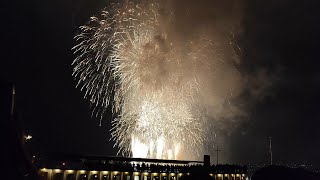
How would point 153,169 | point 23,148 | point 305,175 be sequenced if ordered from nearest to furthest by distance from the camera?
point 23,148
point 305,175
point 153,169

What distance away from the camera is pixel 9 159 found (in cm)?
2255

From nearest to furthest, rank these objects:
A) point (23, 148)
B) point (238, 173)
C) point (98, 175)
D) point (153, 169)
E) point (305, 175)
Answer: point (23, 148)
point (305, 175)
point (98, 175)
point (153, 169)
point (238, 173)

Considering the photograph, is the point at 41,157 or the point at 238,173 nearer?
the point at 41,157

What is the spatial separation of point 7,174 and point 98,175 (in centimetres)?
2255

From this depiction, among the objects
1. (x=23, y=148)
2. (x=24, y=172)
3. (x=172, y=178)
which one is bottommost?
(x=172, y=178)

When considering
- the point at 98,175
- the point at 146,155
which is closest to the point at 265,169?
the point at 146,155

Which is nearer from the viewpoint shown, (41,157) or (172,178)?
(41,157)

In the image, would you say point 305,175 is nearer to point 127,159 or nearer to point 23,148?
point 127,159

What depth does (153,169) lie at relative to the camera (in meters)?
48.8

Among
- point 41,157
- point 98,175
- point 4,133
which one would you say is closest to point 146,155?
point 98,175

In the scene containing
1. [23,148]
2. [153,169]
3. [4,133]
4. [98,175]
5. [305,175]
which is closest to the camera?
[4,133]

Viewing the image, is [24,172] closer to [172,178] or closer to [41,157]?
[41,157]

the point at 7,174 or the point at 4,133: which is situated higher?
the point at 4,133

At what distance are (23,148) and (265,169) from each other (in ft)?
99.4
